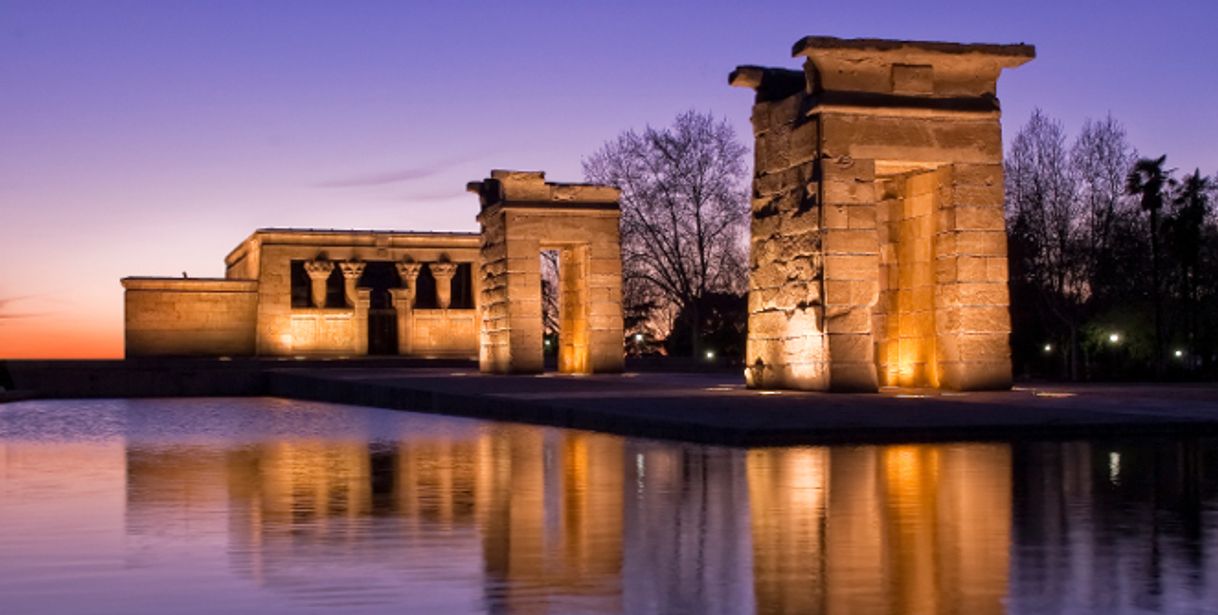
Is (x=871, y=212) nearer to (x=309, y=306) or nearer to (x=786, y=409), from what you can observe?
(x=786, y=409)

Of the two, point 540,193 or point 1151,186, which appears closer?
point 540,193

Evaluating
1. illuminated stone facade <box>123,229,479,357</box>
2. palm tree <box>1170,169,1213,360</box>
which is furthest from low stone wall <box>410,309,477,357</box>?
palm tree <box>1170,169,1213,360</box>

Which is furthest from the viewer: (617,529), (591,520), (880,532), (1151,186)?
(1151,186)

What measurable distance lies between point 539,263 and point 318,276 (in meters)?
20.9

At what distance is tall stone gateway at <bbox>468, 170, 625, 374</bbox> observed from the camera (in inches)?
1332

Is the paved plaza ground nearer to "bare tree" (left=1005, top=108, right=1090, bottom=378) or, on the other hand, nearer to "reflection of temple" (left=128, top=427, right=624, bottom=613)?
"reflection of temple" (left=128, top=427, right=624, bottom=613)

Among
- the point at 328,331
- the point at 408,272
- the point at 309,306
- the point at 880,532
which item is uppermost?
the point at 408,272

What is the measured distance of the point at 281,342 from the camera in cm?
5247

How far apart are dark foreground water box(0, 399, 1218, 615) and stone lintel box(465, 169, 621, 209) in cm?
2031

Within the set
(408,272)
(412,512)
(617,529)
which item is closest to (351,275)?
(408,272)

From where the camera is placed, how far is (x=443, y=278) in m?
55.2

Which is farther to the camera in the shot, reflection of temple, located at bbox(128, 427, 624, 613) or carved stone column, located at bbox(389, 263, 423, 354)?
carved stone column, located at bbox(389, 263, 423, 354)

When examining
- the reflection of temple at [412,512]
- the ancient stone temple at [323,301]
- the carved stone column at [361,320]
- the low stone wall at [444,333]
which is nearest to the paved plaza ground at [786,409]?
the reflection of temple at [412,512]

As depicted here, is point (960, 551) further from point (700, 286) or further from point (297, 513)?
point (700, 286)
